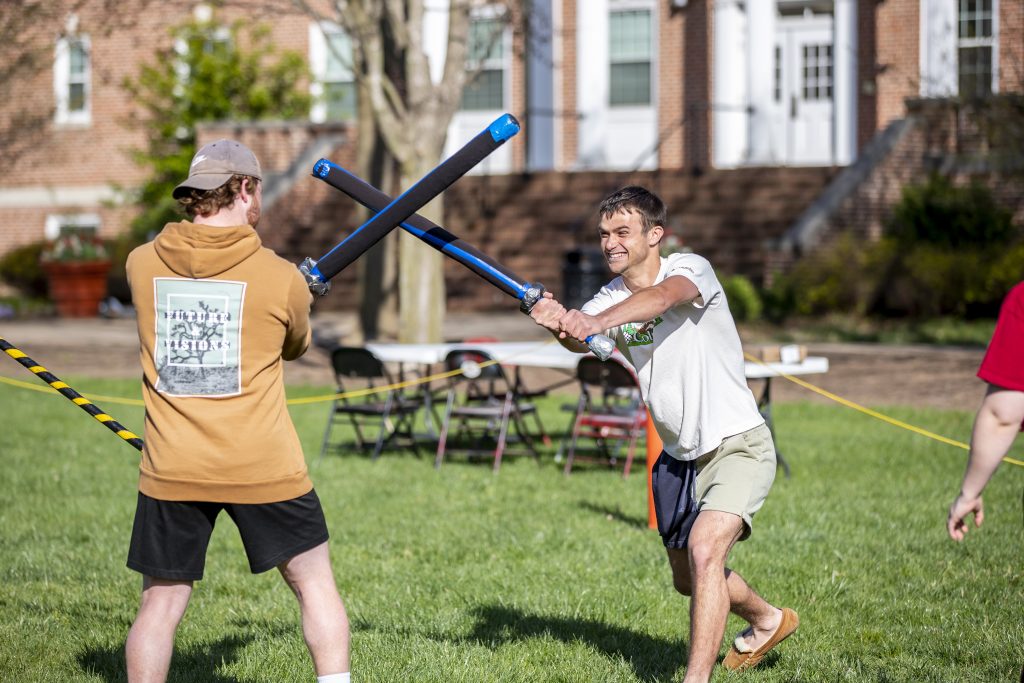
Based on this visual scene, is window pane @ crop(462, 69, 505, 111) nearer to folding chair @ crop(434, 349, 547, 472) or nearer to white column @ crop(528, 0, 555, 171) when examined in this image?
white column @ crop(528, 0, 555, 171)

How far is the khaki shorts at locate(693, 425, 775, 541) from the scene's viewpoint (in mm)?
4871

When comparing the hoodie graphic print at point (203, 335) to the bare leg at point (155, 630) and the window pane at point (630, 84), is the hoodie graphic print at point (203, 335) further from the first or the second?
the window pane at point (630, 84)

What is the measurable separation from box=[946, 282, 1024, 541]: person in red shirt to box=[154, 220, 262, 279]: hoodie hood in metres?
A: 2.30

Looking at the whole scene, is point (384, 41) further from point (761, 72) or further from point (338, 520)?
point (338, 520)

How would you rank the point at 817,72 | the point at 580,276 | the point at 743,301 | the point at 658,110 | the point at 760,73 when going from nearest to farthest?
1. the point at 580,276
2. the point at 743,301
3. the point at 760,73
4. the point at 817,72
5. the point at 658,110

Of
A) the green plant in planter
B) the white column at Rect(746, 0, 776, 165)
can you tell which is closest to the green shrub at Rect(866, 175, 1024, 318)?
the white column at Rect(746, 0, 776, 165)

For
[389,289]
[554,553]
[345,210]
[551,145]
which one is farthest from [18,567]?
[551,145]

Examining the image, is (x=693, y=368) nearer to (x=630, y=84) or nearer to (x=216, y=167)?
(x=216, y=167)

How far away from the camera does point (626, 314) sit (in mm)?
4402

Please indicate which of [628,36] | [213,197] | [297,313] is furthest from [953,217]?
[213,197]

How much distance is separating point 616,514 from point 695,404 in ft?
13.7

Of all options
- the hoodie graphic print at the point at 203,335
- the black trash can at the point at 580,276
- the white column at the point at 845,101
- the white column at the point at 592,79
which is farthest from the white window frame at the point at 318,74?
the hoodie graphic print at the point at 203,335

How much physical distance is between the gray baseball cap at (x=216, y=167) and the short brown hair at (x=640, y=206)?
54.4 inches

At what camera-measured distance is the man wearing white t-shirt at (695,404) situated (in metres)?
4.77
